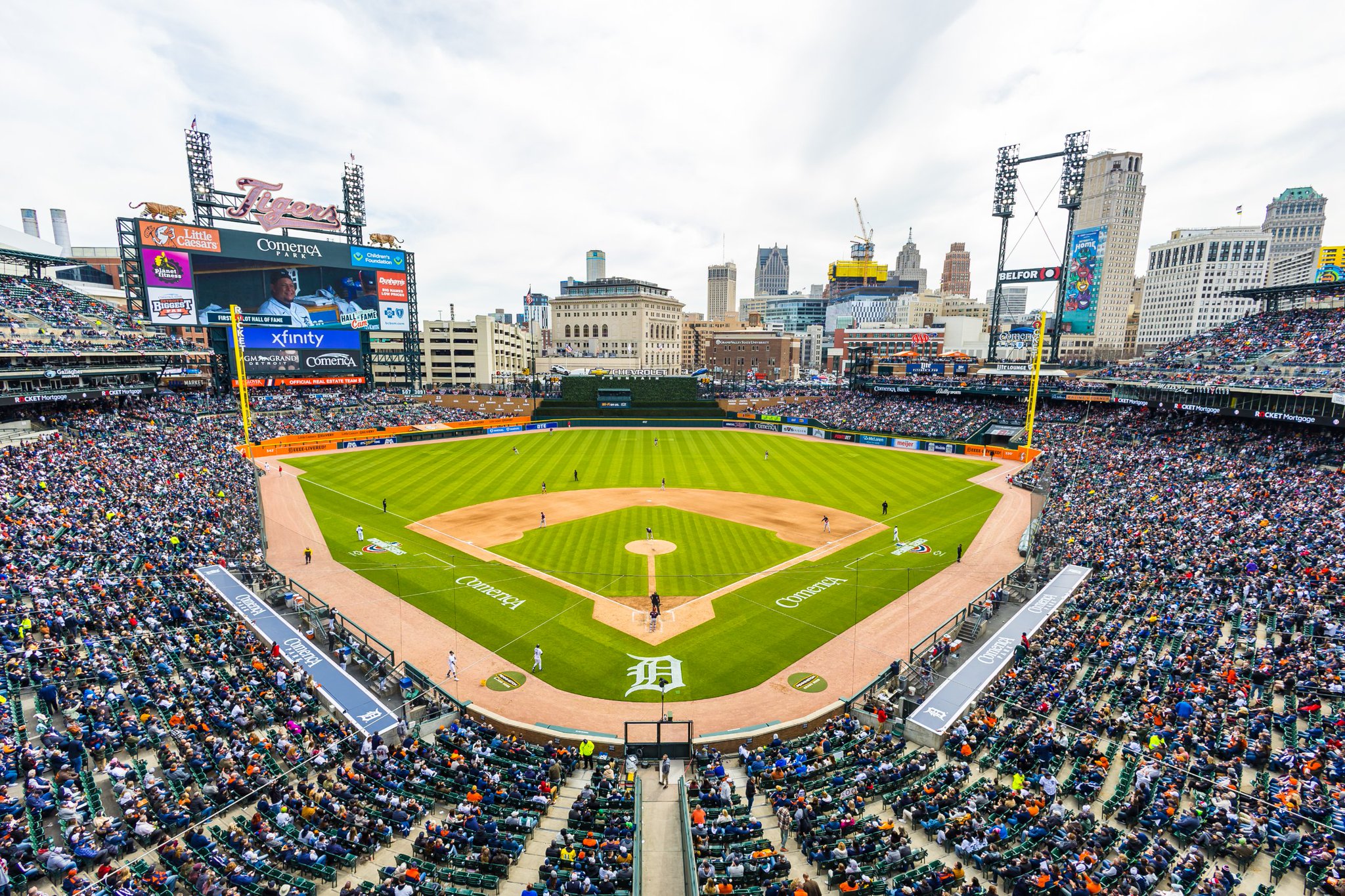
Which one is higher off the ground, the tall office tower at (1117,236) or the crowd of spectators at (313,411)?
the tall office tower at (1117,236)

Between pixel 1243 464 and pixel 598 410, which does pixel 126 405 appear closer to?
pixel 598 410

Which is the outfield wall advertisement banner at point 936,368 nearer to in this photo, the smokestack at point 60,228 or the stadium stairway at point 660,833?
the stadium stairway at point 660,833

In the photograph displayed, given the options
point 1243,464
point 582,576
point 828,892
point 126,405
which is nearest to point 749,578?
point 582,576

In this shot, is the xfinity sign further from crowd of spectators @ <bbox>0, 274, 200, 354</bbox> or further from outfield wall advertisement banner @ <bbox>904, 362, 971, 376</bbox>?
outfield wall advertisement banner @ <bbox>904, 362, 971, 376</bbox>

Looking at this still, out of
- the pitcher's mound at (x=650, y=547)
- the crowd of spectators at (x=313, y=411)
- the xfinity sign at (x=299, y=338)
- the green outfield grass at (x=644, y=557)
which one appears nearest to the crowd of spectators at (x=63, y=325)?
the crowd of spectators at (x=313, y=411)

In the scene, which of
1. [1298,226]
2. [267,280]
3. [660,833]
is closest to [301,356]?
[267,280]

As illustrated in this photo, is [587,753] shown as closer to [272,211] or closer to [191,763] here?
[191,763]
